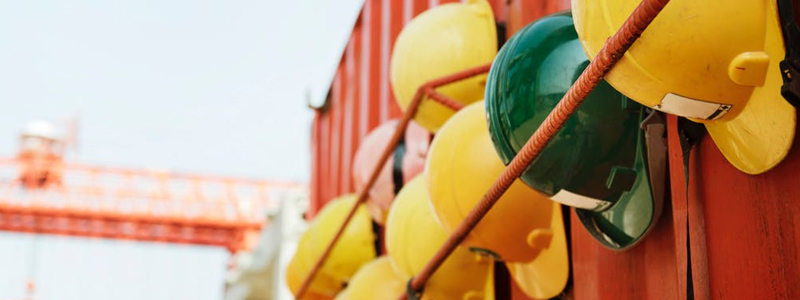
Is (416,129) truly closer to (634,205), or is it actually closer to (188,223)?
(634,205)

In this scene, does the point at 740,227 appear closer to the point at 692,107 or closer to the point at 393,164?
the point at 692,107

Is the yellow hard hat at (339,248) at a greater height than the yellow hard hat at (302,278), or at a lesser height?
greater

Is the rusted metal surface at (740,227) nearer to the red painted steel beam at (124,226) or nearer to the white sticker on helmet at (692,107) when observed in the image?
the white sticker on helmet at (692,107)

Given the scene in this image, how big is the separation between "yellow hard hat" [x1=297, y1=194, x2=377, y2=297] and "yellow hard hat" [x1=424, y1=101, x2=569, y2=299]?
1855 mm

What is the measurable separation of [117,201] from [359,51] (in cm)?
1391

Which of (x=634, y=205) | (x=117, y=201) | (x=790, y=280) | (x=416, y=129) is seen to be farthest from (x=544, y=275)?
(x=117, y=201)

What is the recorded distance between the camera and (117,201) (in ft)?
62.1

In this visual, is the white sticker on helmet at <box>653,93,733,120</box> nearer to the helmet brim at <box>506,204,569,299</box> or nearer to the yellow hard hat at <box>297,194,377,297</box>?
the helmet brim at <box>506,204,569,299</box>

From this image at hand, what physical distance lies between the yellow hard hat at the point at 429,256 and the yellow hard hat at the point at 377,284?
463 mm

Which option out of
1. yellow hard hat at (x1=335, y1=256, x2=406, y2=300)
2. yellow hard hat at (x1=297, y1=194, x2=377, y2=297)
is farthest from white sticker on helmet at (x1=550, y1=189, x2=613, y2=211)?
yellow hard hat at (x1=297, y1=194, x2=377, y2=297)

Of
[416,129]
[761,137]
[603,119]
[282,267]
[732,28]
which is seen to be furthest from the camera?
[282,267]

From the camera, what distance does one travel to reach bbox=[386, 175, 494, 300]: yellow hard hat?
283 centimetres

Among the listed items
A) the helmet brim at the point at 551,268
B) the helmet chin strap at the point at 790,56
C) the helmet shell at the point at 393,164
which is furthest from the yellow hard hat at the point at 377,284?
the helmet chin strap at the point at 790,56

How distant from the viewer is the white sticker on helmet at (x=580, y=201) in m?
2.06
